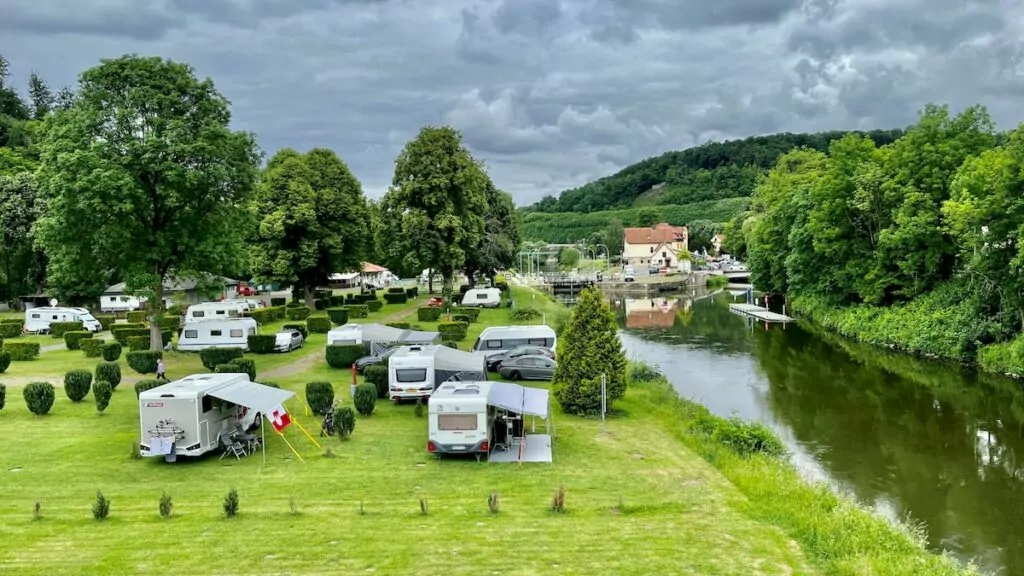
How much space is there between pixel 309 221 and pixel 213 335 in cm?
1812

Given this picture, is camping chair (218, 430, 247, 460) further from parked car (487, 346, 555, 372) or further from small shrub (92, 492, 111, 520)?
parked car (487, 346, 555, 372)

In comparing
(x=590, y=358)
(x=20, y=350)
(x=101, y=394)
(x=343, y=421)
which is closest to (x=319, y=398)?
(x=343, y=421)

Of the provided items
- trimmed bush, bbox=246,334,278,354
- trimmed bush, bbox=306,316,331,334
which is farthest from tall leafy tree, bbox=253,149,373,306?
trimmed bush, bbox=246,334,278,354

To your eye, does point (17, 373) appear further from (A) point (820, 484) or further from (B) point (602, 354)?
(A) point (820, 484)

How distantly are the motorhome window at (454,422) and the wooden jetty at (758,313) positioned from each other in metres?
44.9

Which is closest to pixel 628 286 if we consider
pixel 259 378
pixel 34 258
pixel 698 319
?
pixel 698 319

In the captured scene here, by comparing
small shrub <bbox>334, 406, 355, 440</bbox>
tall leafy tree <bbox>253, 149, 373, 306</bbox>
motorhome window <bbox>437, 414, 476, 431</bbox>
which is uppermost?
tall leafy tree <bbox>253, 149, 373, 306</bbox>

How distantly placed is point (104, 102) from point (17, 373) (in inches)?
454

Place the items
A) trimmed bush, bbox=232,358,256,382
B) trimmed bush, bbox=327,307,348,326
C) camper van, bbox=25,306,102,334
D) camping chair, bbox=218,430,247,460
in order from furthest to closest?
trimmed bush, bbox=327,307,348,326, camper van, bbox=25,306,102,334, trimmed bush, bbox=232,358,256,382, camping chair, bbox=218,430,247,460

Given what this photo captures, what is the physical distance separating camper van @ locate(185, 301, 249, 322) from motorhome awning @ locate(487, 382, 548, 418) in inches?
1104

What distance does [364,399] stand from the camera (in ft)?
72.8

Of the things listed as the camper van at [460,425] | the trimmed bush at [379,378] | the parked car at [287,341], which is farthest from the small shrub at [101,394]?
the parked car at [287,341]

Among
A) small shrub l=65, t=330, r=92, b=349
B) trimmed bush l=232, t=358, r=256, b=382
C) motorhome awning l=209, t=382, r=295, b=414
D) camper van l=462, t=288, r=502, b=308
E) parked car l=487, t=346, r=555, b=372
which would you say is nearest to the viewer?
motorhome awning l=209, t=382, r=295, b=414

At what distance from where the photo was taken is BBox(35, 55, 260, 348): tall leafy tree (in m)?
29.7
